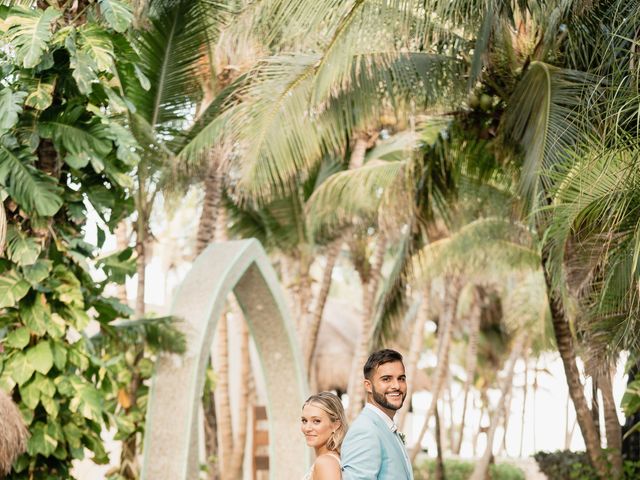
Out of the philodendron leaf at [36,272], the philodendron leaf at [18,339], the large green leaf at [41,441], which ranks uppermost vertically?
the philodendron leaf at [36,272]

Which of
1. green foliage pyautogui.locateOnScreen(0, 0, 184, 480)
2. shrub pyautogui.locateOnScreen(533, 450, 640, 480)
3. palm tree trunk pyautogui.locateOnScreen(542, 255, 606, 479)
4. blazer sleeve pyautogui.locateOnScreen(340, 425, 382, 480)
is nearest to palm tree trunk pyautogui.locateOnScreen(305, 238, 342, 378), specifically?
shrub pyautogui.locateOnScreen(533, 450, 640, 480)

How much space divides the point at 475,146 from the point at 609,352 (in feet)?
12.5

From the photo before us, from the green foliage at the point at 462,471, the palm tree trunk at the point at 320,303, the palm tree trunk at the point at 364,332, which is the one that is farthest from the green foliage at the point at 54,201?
the green foliage at the point at 462,471

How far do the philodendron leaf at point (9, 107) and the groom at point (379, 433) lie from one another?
14.4 ft

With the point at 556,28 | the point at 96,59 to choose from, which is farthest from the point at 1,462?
the point at 556,28

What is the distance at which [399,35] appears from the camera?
9.97 m

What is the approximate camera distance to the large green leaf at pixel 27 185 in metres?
7.89

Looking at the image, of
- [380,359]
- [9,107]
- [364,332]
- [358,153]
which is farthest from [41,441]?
[364,332]

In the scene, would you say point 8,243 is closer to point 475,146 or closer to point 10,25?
point 10,25

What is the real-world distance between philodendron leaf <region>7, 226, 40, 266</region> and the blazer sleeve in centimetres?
451

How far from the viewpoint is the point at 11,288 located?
25.9ft

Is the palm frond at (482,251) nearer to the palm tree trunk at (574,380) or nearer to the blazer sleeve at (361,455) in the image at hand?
the palm tree trunk at (574,380)

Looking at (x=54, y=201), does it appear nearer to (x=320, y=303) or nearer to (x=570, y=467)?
(x=570, y=467)

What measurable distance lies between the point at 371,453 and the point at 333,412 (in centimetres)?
30
